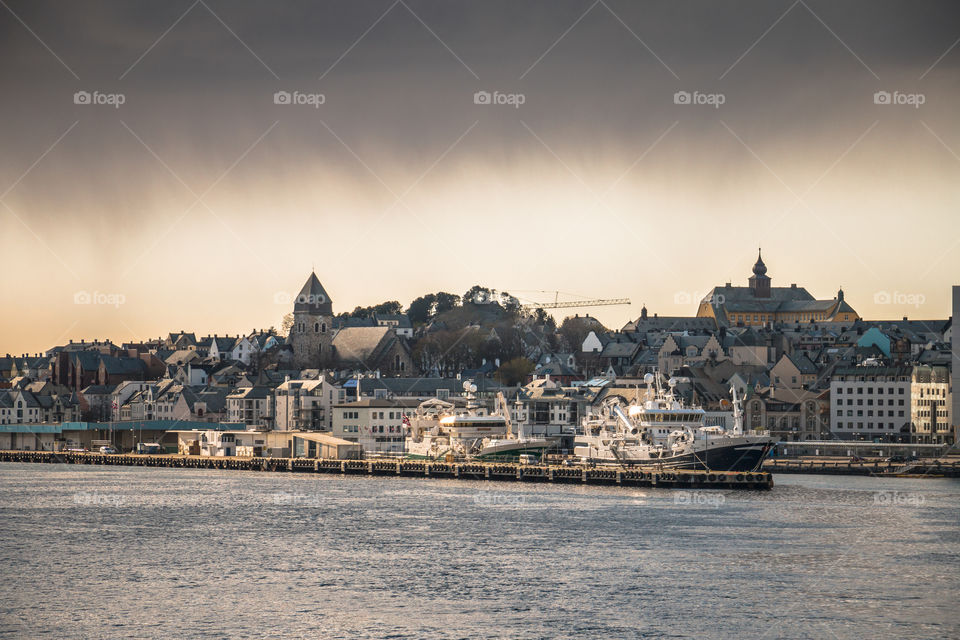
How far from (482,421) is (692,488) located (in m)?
28.9

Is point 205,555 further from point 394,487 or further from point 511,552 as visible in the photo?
point 394,487

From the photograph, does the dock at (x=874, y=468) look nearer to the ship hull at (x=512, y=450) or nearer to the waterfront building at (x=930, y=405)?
the ship hull at (x=512, y=450)

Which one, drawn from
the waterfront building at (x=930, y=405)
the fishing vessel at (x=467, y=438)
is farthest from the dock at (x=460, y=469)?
the waterfront building at (x=930, y=405)

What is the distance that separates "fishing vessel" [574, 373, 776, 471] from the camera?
322 ft

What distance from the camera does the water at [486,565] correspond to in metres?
44.8

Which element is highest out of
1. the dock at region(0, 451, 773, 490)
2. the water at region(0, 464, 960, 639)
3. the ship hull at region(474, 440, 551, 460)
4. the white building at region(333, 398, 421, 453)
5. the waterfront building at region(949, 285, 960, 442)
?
the waterfront building at region(949, 285, 960, 442)

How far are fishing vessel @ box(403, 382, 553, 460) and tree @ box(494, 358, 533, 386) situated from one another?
221 ft

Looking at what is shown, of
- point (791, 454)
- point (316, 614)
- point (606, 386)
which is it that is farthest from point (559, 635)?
point (606, 386)

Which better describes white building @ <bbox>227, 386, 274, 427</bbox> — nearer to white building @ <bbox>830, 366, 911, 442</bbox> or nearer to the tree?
the tree

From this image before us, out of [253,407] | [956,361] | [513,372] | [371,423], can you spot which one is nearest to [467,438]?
[371,423]

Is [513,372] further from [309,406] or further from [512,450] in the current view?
[512,450]

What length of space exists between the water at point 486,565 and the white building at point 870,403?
50837 mm

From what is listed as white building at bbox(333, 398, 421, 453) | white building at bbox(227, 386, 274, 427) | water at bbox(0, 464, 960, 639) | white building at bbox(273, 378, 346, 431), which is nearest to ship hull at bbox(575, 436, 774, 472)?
water at bbox(0, 464, 960, 639)

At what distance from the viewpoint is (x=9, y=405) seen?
181 meters
